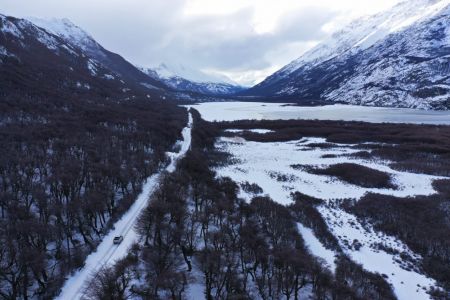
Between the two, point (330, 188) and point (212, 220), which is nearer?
point (212, 220)

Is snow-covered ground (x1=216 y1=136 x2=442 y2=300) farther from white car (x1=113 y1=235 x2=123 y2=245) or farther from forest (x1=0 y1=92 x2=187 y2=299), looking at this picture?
white car (x1=113 y1=235 x2=123 y2=245)

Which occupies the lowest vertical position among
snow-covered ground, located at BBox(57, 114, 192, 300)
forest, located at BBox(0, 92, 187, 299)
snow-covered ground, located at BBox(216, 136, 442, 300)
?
snow-covered ground, located at BBox(216, 136, 442, 300)

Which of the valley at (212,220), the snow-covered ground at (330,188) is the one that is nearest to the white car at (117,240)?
the valley at (212,220)

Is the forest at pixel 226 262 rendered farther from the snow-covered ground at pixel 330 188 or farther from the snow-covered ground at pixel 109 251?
the snow-covered ground at pixel 330 188

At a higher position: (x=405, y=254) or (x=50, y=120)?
(x=50, y=120)

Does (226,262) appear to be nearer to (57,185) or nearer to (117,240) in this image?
(117,240)

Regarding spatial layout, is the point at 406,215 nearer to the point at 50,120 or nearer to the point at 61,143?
the point at 61,143

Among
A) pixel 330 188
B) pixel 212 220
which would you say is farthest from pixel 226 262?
pixel 330 188

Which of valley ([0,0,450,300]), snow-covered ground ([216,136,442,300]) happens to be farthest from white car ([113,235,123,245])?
snow-covered ground ([216,136,442,300])

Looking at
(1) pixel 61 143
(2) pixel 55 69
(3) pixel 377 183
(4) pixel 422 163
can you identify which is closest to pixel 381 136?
(4) pixel 422 163
